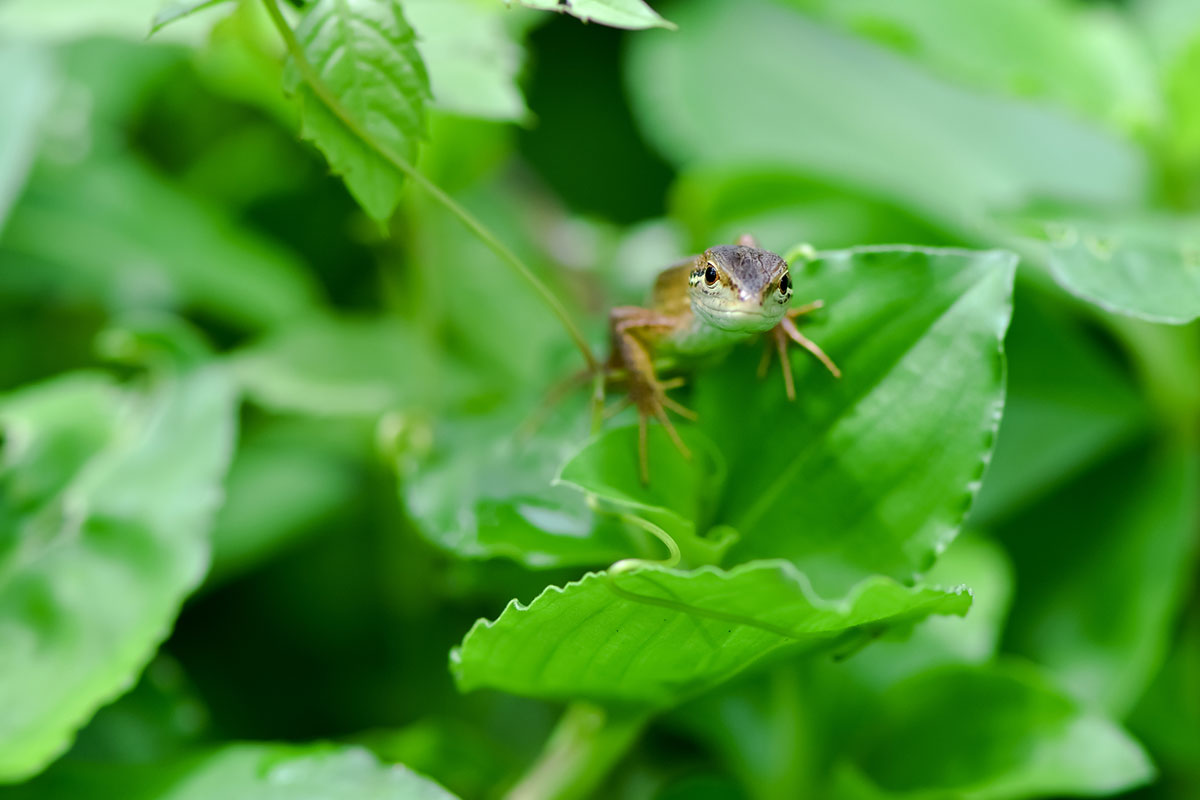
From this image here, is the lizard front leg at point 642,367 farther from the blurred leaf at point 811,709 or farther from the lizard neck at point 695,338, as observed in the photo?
the blurred leaf at point 811,709

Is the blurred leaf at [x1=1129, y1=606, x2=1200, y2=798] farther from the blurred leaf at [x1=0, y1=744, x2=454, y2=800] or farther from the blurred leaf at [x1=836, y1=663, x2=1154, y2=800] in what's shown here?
the blurred leaf at [x1=0, y1=744, x2=454, y2=800]

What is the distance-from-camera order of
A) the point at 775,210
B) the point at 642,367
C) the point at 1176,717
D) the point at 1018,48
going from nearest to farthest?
the point at 642,367 < the point at 1176,717 < the point at 1018,48 < the point at 775,210

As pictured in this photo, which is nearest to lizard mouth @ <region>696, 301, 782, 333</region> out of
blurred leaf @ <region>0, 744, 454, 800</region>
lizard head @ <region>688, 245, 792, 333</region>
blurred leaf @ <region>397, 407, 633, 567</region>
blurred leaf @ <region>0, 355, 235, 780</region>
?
lizard head @ <region>688, 245, 792, 333</region>

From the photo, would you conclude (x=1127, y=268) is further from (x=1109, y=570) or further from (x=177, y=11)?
(x=177, y=11)

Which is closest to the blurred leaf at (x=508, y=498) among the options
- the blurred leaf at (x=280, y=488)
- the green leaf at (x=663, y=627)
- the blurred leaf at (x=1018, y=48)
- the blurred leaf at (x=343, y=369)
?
the green leaf at (x=663, y=627)

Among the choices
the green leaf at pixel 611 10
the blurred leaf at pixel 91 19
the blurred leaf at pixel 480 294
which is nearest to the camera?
the green leaf at pixel 611 10

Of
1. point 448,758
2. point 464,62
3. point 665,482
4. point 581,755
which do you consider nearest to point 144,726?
point 448,758

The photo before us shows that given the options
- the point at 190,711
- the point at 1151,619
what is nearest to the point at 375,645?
the point at 190,711
